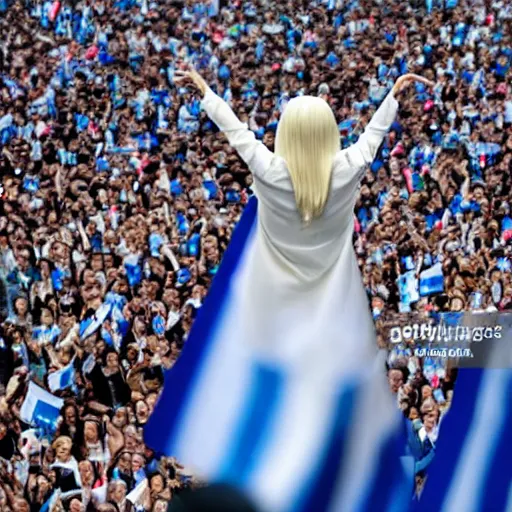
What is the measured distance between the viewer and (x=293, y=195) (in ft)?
14.9

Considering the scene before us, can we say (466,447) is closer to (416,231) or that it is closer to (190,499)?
(190,499)

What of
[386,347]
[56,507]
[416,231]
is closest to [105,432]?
[56,507]

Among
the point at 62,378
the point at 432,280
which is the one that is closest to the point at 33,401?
the point at 62,378

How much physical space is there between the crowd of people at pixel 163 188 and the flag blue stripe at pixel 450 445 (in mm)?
4453

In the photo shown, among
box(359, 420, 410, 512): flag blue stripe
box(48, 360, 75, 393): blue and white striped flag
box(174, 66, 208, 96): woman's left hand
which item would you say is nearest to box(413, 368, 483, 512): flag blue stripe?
box(359, 420, 410, 512): flag blue stripe

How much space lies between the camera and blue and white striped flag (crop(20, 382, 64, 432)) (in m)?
9.77

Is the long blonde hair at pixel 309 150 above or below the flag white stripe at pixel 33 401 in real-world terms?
above

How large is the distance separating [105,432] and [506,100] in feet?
16.9

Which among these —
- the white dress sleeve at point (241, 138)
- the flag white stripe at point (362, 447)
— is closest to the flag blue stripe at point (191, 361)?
the white dress sleeve at point (241, 138)

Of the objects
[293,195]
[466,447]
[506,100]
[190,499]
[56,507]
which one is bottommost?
[56,507]

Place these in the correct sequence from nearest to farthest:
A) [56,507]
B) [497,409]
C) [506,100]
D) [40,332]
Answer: [497,409], [56,507], [40,332], [506,100]

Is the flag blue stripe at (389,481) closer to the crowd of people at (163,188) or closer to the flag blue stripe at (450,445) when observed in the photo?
the flag blue stripe at (450,445)

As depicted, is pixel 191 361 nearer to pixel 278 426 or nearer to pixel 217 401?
pixel 217 401

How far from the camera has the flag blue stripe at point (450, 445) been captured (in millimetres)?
4039
